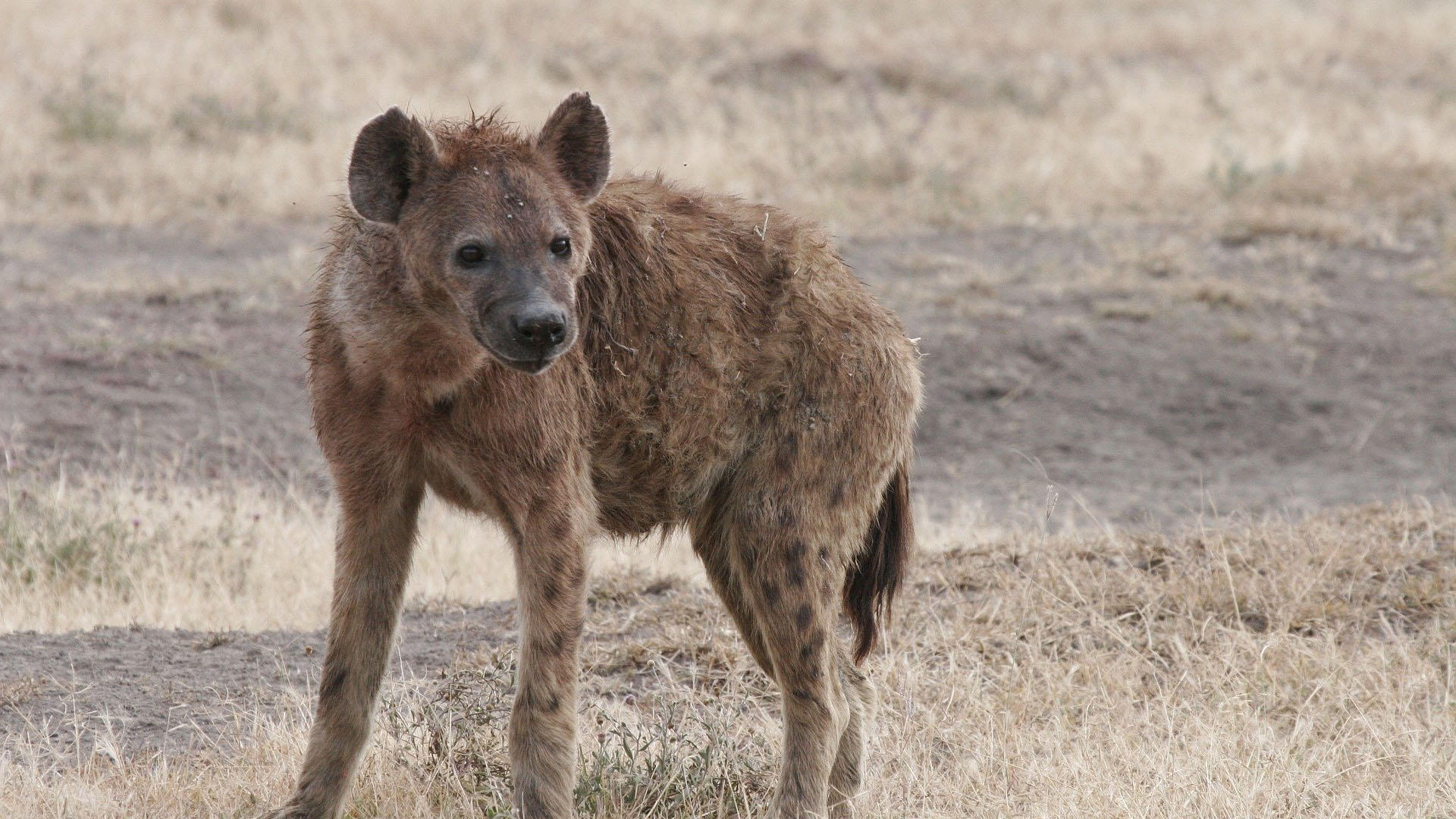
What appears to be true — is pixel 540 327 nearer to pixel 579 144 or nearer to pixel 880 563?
pixel 579 144

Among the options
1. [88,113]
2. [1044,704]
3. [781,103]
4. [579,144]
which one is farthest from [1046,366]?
[88,113]

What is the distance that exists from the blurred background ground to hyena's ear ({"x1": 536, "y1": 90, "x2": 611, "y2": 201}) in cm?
151

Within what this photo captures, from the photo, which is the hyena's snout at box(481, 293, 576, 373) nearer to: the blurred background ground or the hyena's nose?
the hyena's nose

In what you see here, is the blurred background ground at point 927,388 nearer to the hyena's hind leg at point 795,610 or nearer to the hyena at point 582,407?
the hyena's hind leg at point 795,610

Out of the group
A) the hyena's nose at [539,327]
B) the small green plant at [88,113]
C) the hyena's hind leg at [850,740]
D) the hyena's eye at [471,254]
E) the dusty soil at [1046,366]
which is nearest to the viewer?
the hyena's nose at [539,327]

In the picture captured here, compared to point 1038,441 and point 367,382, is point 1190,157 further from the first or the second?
point 367,382

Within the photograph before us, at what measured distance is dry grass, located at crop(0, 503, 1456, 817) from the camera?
13.5 ft

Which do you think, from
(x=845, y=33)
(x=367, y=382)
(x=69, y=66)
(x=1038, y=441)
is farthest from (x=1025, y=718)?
(x=845, y=33)

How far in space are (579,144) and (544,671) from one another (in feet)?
4.02

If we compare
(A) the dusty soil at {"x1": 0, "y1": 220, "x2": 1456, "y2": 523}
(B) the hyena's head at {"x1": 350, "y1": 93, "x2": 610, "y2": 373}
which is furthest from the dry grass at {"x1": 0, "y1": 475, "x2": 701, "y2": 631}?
(B) the hyena's head at {"x1": 350, "y1": 93, "x2": 610, "y2": 373}

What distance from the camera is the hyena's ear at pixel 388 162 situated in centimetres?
354

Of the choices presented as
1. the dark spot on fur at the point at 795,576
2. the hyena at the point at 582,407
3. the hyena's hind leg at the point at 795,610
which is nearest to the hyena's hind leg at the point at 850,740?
the hyena at the point at 582,407

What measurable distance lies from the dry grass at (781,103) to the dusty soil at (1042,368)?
99cm

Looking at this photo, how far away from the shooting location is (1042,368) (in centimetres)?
1026
